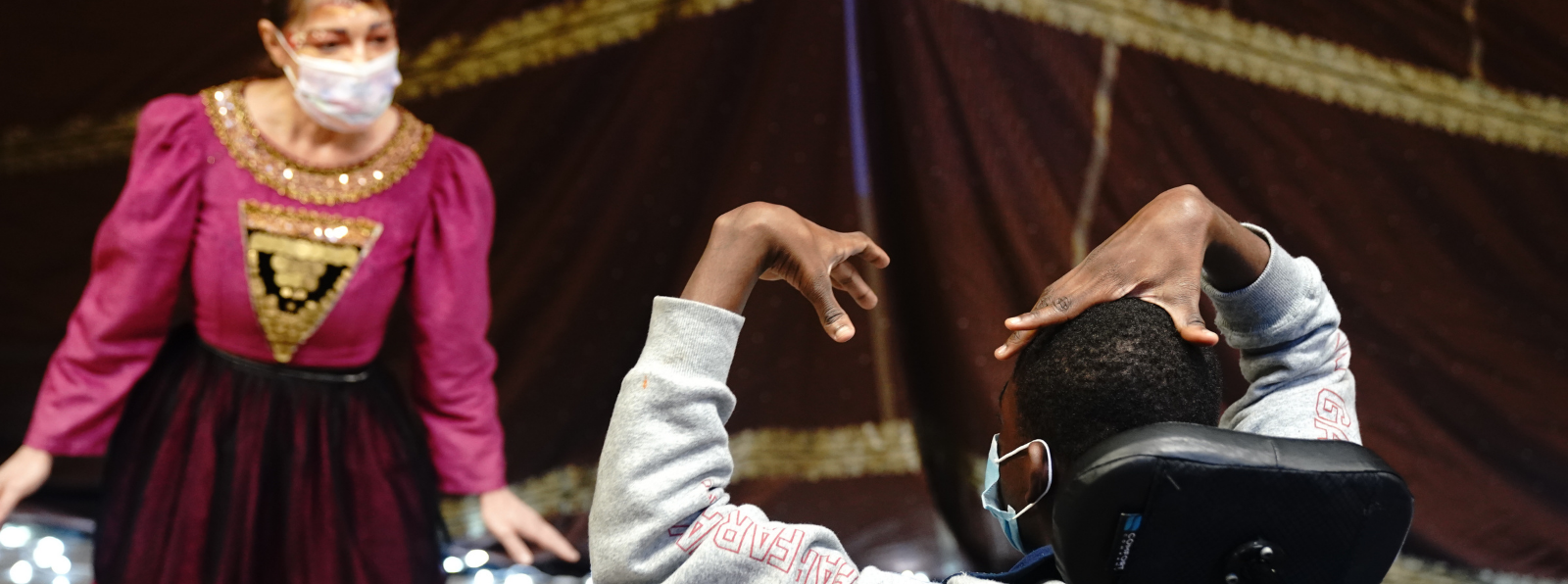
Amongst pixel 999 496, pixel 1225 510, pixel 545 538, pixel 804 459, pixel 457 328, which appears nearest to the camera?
pixel 1225 510

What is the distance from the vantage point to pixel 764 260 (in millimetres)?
745

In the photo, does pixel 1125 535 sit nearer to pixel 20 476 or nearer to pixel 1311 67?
pixel 20 476

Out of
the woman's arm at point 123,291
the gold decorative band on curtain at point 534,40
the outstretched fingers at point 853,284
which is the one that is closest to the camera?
the outstretched fingers at point 853,284

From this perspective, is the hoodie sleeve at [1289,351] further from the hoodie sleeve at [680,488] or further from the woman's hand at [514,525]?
the woman's hand at [514,525]

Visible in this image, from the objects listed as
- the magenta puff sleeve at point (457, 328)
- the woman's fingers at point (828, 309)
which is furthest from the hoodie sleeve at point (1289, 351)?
the magenta puff sleeve at point (457, 328)

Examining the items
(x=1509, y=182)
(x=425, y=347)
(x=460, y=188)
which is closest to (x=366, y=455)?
(x=425, y=347)

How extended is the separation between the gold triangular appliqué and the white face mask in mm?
121

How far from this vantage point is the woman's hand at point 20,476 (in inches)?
49.7

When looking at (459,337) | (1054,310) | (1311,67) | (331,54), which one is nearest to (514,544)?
(459,337)

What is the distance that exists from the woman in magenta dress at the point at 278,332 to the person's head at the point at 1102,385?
90 cm

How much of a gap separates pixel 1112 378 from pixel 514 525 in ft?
3.33

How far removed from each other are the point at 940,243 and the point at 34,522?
1.49 meters

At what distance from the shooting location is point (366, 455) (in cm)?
136

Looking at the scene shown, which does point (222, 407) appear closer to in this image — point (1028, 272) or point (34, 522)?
point (34, 522)
